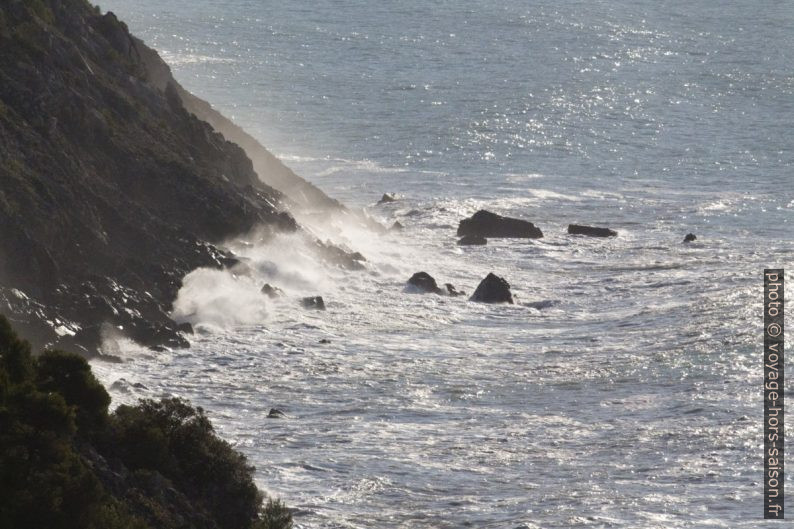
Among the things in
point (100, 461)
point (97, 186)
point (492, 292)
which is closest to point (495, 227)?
point (492, 292)

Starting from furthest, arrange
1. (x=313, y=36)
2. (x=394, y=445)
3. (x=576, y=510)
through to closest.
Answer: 1. (x=313, y=36)
2. (x=394, y=445)
3. (x=576, y=510)

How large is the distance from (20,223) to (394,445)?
13433 millimetres

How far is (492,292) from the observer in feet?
166

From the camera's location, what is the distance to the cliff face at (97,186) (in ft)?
126

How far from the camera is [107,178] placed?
151 feet

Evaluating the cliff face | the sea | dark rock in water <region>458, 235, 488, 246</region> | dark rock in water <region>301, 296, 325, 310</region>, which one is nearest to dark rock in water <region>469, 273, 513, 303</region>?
the sea

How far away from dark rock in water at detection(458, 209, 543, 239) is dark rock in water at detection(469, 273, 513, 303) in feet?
49.3

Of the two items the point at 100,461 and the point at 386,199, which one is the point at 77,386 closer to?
the point at 100,461

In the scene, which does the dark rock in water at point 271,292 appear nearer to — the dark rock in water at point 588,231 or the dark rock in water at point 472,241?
the dark rock in water at point 472,241

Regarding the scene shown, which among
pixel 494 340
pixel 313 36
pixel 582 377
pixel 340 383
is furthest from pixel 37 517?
pixel 313 36

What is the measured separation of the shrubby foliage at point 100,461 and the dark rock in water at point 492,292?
79.0 ft

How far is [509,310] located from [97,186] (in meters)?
15.1

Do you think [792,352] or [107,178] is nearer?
[792,352]

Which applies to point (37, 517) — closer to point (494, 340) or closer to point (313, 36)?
point (494, 340)
